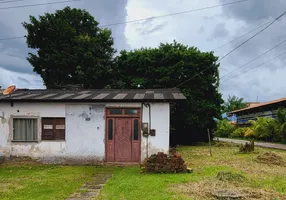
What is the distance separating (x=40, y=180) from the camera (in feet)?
28.2

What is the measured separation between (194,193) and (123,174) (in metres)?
3.25

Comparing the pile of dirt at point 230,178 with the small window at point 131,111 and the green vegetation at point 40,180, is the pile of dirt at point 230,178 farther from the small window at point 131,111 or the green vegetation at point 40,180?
the small window at point 131,111

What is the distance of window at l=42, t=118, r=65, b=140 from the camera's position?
11.6 meters

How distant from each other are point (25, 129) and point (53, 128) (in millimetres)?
1186

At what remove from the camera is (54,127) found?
11.7 m

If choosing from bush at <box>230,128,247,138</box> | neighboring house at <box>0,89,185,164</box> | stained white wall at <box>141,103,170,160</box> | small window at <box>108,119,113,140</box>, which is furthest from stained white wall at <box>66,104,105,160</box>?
bush at <box>230,128,247,138</box>

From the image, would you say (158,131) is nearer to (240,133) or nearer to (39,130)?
(39,130)

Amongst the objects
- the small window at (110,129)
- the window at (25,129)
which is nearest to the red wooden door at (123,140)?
the small window at (110,129)

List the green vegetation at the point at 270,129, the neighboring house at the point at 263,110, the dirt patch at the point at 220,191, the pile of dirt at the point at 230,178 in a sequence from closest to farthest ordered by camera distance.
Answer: the dirt patch at the point at 220,191 < the pile of dirt at the point at 230,178 < the green vegetation at the point at 270,129 < the neighboring house at the point at 263,110

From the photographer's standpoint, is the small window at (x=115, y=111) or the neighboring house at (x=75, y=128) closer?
the neighboring house at (x=75, y=128)

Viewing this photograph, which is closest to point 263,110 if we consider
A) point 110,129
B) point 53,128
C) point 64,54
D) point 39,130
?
point 64,54

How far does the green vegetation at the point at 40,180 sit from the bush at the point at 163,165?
2.00m

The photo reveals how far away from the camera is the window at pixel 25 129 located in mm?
11625

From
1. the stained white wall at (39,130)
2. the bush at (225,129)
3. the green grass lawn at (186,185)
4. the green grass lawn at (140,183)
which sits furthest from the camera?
the bush at (225,129)
